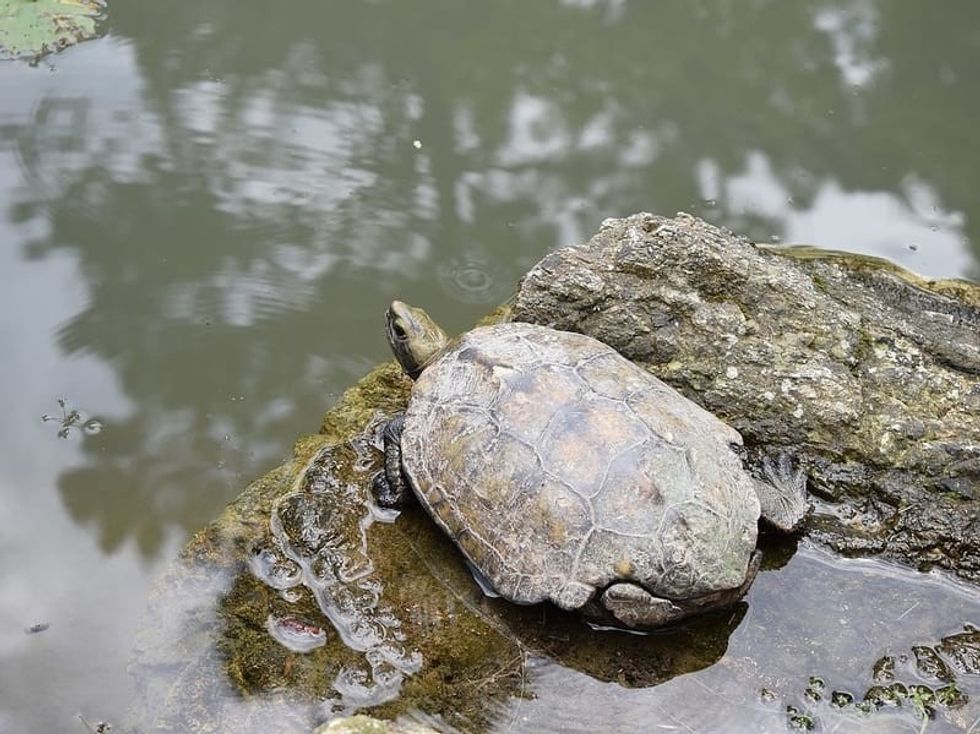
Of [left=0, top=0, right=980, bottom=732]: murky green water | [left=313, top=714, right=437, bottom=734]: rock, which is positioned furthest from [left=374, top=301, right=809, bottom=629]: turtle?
[left=313, top=714, right=437, bottom=734]: rock

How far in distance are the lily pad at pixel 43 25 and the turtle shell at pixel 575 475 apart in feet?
13.1

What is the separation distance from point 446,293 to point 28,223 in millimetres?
2223

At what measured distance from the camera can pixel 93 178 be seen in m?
5.15

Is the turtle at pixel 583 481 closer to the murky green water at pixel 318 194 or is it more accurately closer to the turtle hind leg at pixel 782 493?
the turtle hind leg at pixel 782 493

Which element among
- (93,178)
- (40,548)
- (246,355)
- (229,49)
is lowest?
(40,548)

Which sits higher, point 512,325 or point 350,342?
point 512,325

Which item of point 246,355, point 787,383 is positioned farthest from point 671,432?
point 246,355

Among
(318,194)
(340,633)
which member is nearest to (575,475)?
(340,633)

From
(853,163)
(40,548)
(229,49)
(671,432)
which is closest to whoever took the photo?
(671,432)

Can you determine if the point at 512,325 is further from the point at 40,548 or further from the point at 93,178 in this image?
the point at 93,178

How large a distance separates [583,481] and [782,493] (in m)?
0.78

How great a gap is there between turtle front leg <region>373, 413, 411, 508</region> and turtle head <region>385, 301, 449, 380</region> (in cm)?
32

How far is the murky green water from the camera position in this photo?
12.6 ft

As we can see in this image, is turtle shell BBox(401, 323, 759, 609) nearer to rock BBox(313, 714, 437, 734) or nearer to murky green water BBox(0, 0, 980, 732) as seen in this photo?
murky green water BBox(0, 0, 980, 732)
